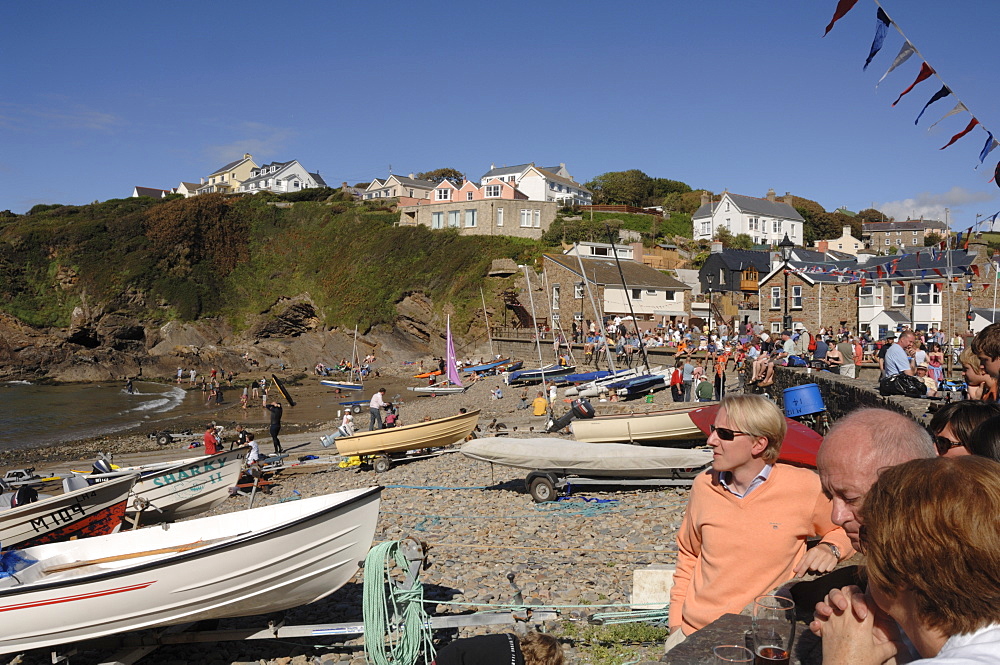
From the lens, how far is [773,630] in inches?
92.7

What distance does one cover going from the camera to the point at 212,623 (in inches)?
306

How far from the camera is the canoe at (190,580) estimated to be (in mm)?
6543

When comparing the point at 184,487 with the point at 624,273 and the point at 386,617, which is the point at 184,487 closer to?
the point at 386,617

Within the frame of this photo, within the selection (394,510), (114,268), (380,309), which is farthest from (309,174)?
(394,510)

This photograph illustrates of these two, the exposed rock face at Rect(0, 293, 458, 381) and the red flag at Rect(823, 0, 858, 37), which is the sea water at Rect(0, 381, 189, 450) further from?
the red flag at Rect(823, 0, 858, 37)

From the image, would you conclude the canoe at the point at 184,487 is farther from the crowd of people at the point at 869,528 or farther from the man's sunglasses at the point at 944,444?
the man's sunglasses at the point at 944,444

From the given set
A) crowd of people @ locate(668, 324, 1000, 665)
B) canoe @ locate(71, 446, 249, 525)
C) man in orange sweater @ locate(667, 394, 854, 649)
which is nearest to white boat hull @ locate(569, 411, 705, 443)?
canoe @ locate(71, 446, 249, 525)

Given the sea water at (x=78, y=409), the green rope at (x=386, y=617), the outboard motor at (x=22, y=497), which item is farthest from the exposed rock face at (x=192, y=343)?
the green rope at (x=386, y=617)

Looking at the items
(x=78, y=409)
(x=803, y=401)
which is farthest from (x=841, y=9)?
(x=78, y=409)

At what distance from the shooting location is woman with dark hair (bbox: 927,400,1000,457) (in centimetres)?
342

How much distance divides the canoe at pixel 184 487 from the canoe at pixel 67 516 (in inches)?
42.1

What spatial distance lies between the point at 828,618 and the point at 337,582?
648cm

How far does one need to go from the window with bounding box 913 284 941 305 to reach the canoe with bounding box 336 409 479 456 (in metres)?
28.9

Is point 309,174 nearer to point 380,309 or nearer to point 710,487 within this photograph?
point 380,309
